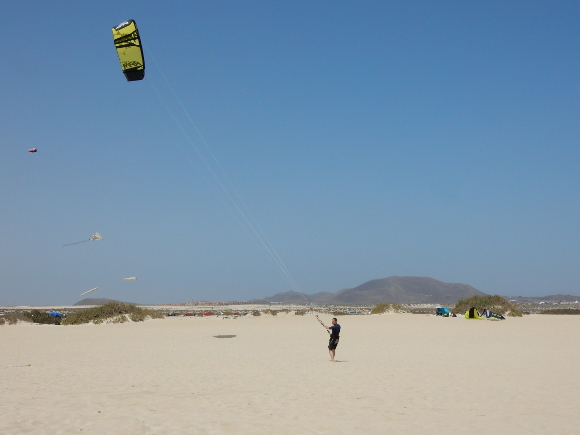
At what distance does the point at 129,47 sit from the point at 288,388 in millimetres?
11415

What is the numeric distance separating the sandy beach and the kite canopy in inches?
365

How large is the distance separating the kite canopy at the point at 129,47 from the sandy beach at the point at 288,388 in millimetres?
9273

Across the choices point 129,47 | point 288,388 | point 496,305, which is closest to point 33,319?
point 129,47

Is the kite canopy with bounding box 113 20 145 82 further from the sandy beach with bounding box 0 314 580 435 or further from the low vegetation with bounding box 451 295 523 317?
the low vegetation with bounding box 451 295 523 317

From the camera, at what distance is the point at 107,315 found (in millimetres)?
33500

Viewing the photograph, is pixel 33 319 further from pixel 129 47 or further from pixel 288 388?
pixel 288 388

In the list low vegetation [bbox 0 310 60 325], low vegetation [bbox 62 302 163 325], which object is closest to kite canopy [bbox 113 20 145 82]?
low vegetation [bbox 62 302 163 325]

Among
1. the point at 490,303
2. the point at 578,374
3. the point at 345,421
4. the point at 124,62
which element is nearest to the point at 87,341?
the point at 124,62

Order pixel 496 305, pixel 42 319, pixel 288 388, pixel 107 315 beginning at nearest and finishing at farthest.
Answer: pixel 288 388 → pixel 107 315 → pixel 42 319 → pixel 496 305

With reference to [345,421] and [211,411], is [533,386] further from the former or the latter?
[211,411]

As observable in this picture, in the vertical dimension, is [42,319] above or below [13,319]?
below

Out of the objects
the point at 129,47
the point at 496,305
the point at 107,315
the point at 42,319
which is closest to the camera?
the point at 129,47

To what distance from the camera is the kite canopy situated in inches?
574

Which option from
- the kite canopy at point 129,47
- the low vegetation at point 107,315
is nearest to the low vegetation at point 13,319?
the low vegetation at point 107,315
